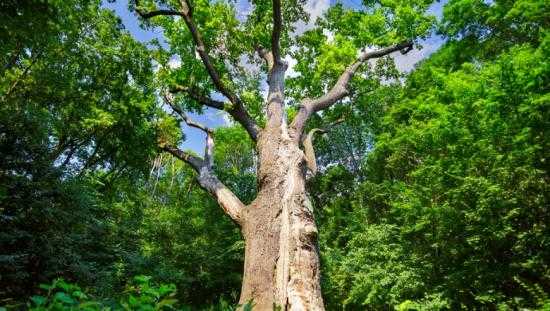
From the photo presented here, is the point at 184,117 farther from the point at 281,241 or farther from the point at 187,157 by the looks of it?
the point at 281,241

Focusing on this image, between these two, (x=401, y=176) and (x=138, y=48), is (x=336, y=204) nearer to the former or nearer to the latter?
(x=401, y=176)

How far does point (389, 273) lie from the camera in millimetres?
12688

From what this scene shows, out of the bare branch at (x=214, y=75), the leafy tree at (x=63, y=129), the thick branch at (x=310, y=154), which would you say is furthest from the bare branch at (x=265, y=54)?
the leafy tree at (x=63, y=129)

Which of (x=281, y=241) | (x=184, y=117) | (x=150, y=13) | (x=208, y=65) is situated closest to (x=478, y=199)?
(x=281, y=241)

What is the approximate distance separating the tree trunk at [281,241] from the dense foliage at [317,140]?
0.58 metres

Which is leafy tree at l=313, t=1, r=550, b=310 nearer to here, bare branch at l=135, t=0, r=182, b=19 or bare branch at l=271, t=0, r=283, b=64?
bare branch at l=271, t=0, r=283, b=64

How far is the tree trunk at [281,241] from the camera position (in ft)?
16.5

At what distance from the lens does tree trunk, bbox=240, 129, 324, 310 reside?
5023 millimetres

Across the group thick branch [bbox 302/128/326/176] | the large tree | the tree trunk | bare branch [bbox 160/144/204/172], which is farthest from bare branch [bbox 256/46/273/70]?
the tree trunk

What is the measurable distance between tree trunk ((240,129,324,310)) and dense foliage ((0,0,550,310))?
577 millimetres

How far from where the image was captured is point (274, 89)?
917cm

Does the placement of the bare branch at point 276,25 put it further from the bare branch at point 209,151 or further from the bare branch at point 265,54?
the bare branch at point 209,151

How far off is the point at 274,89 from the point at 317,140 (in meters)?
5.56

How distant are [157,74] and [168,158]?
27.0 m
